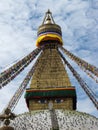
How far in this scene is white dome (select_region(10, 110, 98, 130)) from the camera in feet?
59.3

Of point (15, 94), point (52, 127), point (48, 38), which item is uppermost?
point (48, 38)

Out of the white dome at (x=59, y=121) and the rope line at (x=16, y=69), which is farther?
the rope line at (x=16, y=69)

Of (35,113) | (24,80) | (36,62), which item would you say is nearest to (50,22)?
(36,62)

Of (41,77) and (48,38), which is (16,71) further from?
(48,38)

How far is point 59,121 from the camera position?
18609mm

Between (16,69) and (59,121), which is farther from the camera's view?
(16,69)

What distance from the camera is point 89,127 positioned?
18219 mm

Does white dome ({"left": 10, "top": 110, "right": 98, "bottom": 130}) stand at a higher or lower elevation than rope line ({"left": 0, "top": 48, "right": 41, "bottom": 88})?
lower

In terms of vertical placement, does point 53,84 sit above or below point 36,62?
below

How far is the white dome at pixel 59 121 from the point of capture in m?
18.1

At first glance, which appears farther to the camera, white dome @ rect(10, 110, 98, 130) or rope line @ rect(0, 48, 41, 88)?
rope line @ rect(0, 48, 41, 88)

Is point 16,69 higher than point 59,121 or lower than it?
higher

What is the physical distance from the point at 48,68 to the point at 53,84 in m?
1.44

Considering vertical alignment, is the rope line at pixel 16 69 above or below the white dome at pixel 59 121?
above
